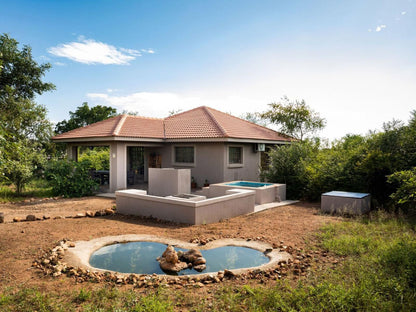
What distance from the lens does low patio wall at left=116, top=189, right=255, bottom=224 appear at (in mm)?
8125

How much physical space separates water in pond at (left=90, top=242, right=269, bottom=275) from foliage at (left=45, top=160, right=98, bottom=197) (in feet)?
25.5

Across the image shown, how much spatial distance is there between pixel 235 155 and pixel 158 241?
9.70 metres

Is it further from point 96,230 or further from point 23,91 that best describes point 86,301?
point 23,91

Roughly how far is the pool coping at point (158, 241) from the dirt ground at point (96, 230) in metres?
0.32

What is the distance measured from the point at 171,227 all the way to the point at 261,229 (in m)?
2.30

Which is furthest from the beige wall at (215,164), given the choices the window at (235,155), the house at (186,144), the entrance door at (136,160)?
the entrance door at (136,160)

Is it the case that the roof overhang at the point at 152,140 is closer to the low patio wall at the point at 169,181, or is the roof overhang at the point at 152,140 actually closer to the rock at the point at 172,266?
the low patio wall at the point at 169,181

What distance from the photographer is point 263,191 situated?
37.7ft

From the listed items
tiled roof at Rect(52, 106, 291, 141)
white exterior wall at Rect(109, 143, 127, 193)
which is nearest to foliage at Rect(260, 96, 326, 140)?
tiled roof at Rect(52, 106, 291, 141)

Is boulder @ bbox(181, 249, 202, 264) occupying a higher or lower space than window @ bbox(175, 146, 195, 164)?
lower

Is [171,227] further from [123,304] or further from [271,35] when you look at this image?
[271,35]

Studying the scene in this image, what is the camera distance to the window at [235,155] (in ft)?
50.3

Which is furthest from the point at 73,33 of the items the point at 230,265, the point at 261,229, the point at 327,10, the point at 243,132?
the point at 230,265

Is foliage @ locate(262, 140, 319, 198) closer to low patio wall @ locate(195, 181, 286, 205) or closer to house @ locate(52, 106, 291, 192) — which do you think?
low patio wall @ locate(195, 181, 286, 205)
